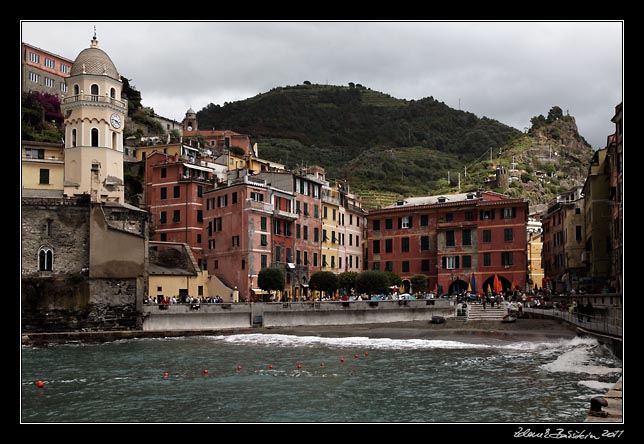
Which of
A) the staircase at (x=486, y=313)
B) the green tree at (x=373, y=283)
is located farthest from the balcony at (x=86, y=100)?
the staircase at (x=486, y=313)

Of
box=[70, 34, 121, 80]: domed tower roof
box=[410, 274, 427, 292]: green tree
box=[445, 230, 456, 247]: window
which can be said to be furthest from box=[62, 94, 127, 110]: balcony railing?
box=[445, 230, 456, 247]: window

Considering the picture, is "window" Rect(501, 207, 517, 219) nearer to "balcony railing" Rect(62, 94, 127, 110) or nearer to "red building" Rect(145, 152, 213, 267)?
"red building" Rect(145, 152, 213, 267)

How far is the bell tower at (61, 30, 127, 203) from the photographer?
72.6 metres

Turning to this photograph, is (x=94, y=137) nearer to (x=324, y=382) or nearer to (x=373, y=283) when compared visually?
(x=373, y=283)

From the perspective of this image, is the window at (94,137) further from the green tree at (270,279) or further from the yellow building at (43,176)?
the green tree at (270,279)

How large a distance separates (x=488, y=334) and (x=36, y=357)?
→ 28651mm

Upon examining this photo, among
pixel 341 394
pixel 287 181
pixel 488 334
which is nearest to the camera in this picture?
pixel 341 394

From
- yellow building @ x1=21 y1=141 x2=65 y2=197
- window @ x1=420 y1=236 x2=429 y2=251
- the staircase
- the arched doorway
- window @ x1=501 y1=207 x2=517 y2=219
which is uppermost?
yellow building @ x1=21 y1=141 x2=65 y2=197

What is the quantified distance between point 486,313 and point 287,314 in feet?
51.3

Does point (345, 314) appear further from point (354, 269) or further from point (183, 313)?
point (354, 269)

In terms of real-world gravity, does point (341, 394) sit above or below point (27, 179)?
below

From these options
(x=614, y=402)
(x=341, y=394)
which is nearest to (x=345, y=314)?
(x=341, y=394)

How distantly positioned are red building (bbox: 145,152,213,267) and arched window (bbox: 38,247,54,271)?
18.5m

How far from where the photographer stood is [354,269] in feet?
290
